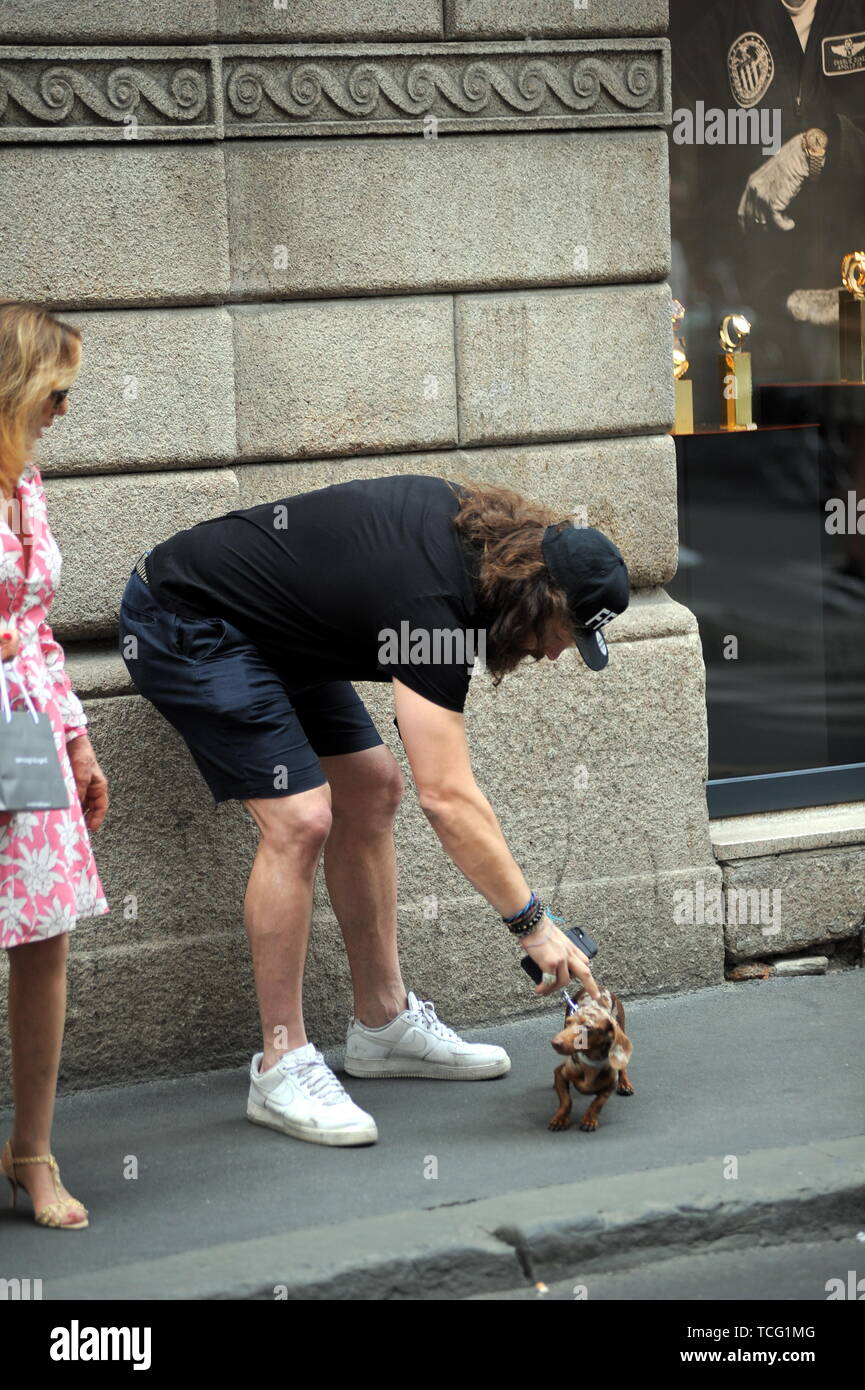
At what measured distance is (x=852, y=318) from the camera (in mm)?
6156

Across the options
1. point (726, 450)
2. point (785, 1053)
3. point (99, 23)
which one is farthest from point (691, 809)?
point (99, 23)

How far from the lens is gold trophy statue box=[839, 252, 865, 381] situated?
6148 millimetres

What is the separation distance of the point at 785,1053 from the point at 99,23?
3331 mm

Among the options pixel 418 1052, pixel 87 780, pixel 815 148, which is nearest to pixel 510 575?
pixel 87 780

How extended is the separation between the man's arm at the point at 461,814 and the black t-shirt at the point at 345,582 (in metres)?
0.05

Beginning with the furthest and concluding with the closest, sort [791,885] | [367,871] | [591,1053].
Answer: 1. [791,885]
2. [367,871]
3. [591,1053]

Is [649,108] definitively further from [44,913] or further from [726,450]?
[44,913]

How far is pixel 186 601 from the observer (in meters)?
4.17

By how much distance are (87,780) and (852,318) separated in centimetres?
362

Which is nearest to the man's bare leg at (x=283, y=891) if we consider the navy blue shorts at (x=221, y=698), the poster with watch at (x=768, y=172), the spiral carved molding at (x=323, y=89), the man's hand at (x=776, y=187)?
the navy blue shorts at (x=221, y=698)


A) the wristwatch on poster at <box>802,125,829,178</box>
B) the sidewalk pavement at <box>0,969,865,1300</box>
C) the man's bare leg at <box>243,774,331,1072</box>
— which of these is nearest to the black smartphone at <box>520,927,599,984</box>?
the sidewalk pavement at <box>0,969,865,1300</box>

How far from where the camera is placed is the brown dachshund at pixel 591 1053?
4.00 m

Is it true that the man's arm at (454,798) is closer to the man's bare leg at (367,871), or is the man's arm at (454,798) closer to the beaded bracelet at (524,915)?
the beaded bracelet at (524,915)

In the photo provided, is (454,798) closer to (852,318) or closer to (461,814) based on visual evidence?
(461,814)
